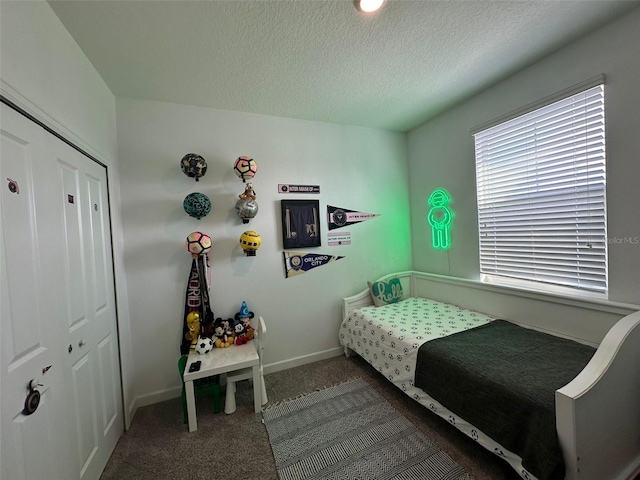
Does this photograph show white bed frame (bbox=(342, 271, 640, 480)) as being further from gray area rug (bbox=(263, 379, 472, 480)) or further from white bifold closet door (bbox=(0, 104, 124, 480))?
white bifold closet door (bbox=(0, 104, 124, 480))

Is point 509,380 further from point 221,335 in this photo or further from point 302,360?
point 221,335

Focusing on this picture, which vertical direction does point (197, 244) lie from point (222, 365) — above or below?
above

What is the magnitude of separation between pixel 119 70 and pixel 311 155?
1689mm

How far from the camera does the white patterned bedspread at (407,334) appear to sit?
168cm

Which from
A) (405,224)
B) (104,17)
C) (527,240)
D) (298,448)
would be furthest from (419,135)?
(298,448)

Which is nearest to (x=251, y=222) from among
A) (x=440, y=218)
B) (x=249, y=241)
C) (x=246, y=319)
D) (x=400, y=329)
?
(x=249, y=241)

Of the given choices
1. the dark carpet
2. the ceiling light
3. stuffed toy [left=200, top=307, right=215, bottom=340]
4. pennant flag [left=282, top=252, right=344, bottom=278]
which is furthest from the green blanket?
the ceiling light

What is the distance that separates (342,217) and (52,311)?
2.37 metres

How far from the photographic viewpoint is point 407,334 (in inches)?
81.0

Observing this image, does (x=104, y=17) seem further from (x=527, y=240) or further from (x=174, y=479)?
(x=527, y=240)

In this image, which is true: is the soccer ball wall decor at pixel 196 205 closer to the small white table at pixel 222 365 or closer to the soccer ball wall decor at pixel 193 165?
the soccer ball wall decor at pixel 193 165

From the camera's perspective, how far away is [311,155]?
2.73 m

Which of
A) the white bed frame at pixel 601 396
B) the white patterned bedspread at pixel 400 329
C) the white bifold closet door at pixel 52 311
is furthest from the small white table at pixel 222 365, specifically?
the white bed frame at pixel 601 396

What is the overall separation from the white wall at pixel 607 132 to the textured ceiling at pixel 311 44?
124 mm
